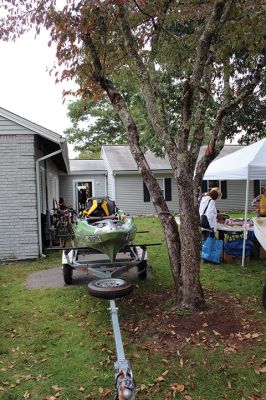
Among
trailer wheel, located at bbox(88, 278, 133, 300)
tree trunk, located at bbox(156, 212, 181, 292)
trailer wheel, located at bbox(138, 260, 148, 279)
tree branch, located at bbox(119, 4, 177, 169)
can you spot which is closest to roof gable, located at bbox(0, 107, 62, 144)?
trailer wheel, located at bbox(138, 260, 148, 279)

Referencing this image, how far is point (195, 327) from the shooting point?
192 inches

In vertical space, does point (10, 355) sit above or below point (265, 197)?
below

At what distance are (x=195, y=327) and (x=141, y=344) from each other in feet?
2.42

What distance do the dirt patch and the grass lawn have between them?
1 centimetres

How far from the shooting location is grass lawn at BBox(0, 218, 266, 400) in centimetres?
376

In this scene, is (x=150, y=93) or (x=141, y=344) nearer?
(x=141, y=344)

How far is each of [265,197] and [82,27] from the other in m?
6.14

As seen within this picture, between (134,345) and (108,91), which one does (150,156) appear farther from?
(134,345)

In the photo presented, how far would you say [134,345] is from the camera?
182 inches

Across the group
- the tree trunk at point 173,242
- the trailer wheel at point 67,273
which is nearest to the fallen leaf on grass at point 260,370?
the tree trunk at point 173,242

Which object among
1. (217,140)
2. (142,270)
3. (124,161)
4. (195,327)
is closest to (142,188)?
(124,161)

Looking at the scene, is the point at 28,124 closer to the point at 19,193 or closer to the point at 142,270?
the point at 19,193

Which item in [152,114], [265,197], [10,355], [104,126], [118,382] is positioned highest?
[104,126]

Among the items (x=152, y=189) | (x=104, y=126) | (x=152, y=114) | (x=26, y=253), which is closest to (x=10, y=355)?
(x=152, y=189)
